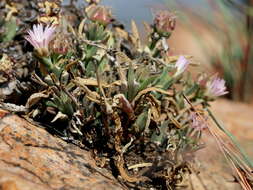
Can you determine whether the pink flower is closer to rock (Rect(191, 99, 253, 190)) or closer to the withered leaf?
rock (Rect(191, 99, 253, 190))

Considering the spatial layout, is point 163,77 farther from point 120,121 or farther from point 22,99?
point 22,99

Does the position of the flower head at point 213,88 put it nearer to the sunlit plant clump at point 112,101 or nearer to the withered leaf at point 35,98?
the sunlit plant clump at point 112,101

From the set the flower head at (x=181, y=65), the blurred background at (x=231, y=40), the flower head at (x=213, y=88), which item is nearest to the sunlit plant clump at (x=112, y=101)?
the flower head at (x=181, y=65)

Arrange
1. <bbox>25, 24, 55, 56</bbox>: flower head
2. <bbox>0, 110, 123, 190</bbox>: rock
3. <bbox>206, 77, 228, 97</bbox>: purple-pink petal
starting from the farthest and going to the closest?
1. <bbox>206, 77, 228, 97</bbox>: purple-pink petal
2. <bbox>25, 24, 55, 56</bbox>: flower head
3. <bbox>0, 110, 123, 190</bbox>: rock

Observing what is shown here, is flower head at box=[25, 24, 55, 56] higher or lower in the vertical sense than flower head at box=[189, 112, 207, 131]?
higher

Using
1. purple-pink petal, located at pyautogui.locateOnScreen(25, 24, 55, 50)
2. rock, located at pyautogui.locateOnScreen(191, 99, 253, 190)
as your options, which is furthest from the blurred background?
purple-pink petal, located at pyautogui.locateOnScreen(25, 24, 55, 50)

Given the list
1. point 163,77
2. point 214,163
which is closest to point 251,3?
point 214,163

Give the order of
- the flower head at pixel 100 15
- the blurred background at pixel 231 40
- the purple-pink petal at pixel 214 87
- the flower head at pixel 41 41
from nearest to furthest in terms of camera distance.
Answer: the flower head at pixel 41 41 → the flower head at pixel 100 15 → the purple-pink petal at pixel 214 87 → the blurred background at pixel 231 40

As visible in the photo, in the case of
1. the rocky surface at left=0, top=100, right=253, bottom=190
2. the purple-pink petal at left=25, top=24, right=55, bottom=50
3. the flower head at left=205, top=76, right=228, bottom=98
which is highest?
the purple-pink petal at left=25, top=24, right=55, bottom=50
